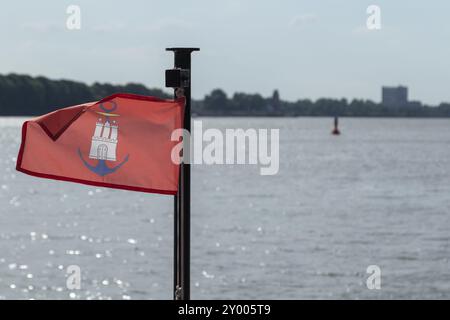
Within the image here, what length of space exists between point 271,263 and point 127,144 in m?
37.9

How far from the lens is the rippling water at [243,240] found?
42562 mm

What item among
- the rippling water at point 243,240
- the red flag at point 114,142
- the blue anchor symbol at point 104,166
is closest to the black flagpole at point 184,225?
the red flag at point 114,142

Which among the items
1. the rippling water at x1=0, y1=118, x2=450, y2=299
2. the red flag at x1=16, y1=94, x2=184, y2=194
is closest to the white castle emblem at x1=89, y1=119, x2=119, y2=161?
the red flag at x1=16, y1=94, x2=184, y2=194

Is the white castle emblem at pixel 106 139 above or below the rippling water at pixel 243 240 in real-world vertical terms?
above

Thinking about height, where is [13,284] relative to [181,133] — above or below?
below

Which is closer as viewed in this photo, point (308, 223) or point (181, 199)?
point (181, 199)

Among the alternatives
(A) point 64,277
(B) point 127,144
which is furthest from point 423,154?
(B) point 127,144

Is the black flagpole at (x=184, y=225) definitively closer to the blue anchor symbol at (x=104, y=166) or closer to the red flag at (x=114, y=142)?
the red flag at (x=114, y=142)

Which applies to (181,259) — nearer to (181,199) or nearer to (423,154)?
(181,199)

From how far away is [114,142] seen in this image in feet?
35.3

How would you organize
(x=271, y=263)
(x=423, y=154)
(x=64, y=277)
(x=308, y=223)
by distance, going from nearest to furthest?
1. (x=64, y=277)
2. (x=271, y=263)
3. (x=308, y=223)
4. (x=423, y=154)

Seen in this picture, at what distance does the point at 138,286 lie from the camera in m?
42.1

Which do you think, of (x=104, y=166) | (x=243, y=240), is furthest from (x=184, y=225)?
(x=243, y=240)

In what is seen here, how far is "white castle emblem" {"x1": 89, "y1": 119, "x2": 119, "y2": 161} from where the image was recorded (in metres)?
10.7
